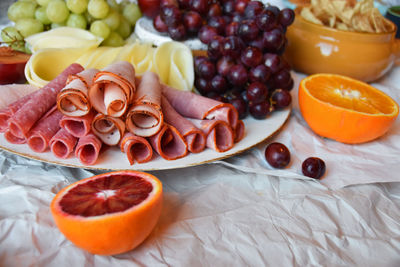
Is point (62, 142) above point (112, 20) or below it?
below

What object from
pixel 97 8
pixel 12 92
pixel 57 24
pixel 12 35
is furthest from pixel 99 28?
pixel 12 92

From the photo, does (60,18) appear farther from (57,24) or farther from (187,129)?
(187,129)

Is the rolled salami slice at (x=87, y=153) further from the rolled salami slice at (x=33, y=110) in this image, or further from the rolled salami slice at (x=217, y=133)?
the rolled salami slice at (x=217, y=133)

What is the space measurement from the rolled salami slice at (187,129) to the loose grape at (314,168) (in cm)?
24

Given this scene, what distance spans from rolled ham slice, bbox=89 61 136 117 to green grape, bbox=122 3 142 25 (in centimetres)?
77

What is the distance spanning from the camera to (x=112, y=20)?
4.16 ft

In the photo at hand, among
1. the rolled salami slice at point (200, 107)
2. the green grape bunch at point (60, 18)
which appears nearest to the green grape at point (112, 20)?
the green grape bunch at point (60, 18)

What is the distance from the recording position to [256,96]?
89 centimetres

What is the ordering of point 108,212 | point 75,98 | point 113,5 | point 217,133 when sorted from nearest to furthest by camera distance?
point 108,212, point 75,98, point 217,133, point 113,5

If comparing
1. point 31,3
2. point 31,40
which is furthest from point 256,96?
point 31,3

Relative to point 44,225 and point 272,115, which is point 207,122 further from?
point 44,225

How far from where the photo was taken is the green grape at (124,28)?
53.7 inches

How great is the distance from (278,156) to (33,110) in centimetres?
55

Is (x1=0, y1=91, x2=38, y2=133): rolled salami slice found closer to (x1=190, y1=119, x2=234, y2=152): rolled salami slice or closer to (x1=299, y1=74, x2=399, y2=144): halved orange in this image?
(x1=190, y1=119, x2=234, y2=152): rolled salami slice
